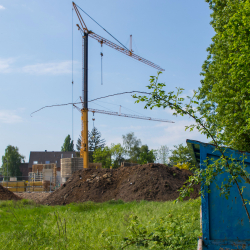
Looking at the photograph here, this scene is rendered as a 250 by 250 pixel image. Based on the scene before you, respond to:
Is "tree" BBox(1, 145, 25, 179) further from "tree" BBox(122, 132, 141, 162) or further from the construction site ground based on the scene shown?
the construction site ground

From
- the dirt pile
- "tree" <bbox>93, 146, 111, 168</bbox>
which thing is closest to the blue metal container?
the dirt pile

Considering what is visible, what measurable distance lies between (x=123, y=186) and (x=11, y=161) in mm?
68589

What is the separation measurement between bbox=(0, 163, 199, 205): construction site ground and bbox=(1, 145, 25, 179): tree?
63.3 m

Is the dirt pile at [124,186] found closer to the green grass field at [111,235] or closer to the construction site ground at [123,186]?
the construction site ground at [123,186]

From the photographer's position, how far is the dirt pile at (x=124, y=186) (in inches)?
554

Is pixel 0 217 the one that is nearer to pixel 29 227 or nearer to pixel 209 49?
pixel 29 227

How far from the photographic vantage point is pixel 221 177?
3.96m

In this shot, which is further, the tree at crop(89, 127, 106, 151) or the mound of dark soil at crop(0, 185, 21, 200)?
the tree at crop(89, 127, 106, 151)

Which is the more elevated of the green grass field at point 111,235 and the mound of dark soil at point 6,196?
the green grass field at point 111,235

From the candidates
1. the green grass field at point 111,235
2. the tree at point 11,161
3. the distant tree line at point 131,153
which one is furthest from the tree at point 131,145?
the green grass field at point 111,235

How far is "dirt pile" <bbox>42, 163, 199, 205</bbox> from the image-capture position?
14062mm

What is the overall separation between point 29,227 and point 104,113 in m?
53.0

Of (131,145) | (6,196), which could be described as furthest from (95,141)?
(6,196)

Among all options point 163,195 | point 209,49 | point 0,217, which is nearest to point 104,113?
point 209,49
